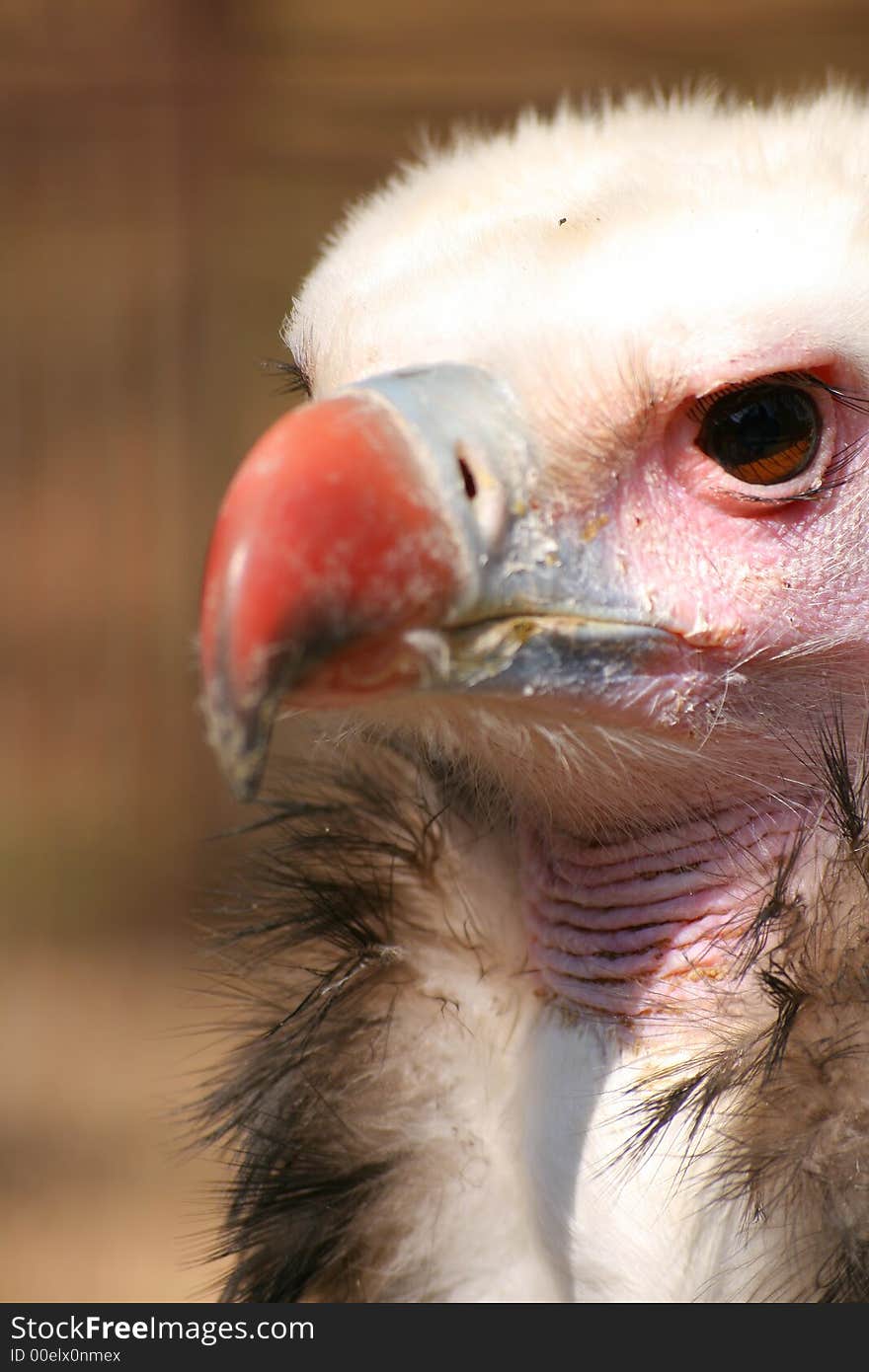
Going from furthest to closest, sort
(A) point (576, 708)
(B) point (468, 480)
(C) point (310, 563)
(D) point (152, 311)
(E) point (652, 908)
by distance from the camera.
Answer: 1. (D) point (152, 311)
2. (E) point (652, 908)
3. (A) point (576, 708)
4. (B) point (468, 480)
5. (C) point (310, 563)

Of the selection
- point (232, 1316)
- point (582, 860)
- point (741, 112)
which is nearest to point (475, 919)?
point (582, 860)

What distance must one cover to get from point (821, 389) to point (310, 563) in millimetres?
468

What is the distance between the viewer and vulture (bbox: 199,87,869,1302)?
116cm

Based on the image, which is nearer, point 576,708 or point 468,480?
point 468,480

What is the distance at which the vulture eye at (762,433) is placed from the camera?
4.30 feet

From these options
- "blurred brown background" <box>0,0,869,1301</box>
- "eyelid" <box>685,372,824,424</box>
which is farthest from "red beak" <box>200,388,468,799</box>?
"blurred brown background" <box>0,0,869,1301</box>

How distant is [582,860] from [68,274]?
130 inches

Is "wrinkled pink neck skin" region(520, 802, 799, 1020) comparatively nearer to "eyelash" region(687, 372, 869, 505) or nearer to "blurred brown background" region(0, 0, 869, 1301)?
"eyelash" region(687, 372, 869, 505)

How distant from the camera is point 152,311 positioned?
4.33m

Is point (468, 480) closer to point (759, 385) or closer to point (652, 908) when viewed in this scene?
point (759, 385)

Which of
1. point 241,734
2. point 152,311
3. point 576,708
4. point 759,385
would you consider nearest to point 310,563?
point 241,734

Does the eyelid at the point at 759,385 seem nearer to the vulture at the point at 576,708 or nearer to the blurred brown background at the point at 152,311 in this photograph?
the vulture at the point at 576,708

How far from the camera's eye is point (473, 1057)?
1531 millimetres

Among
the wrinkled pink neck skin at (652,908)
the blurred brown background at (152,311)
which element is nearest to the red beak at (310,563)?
the wrinkled pink neck skin at (652,908)
